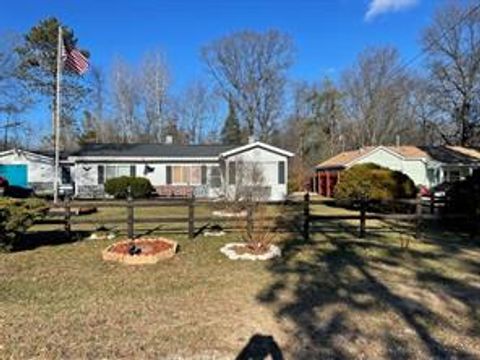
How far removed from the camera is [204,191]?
29.8 metres

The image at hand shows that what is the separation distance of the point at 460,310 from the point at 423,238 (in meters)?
6.36

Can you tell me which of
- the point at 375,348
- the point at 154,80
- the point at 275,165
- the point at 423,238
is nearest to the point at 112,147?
the point at 275,165

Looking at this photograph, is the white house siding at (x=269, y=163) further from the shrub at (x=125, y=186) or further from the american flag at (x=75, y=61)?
the american flag at (x=75, y=61)

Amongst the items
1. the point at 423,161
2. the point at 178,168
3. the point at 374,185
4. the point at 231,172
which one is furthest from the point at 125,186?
the point at 423,161

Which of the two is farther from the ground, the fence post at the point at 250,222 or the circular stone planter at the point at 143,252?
the fence post at the point at 250,222

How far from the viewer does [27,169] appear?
33.3 m

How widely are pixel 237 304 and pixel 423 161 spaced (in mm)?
30069

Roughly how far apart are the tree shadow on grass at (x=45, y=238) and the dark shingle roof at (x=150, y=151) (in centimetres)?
1760

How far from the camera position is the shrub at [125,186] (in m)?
27.1

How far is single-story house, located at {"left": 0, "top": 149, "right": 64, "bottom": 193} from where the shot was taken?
33.0 metres

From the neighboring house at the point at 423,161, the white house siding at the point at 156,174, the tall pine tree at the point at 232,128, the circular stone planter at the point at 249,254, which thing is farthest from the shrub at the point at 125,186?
the tall pine tree at the point at 232,128

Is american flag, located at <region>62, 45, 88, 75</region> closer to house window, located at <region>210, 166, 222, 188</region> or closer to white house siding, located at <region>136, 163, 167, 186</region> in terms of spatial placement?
white house siding, located at <region>136, 163, 167, 186</region>

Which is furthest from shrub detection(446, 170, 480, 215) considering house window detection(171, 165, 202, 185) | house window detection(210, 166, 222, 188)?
house window detection(171, 165, 202, 185)

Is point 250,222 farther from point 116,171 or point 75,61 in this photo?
point 116,171
